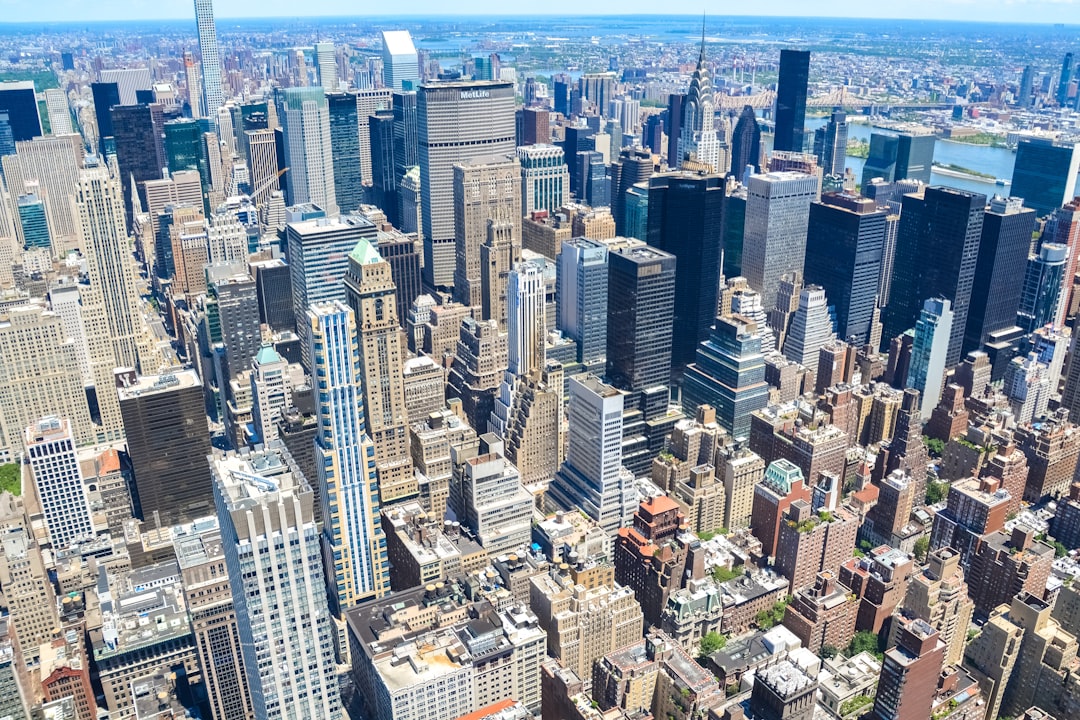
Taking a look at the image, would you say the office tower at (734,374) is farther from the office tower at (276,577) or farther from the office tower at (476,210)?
the office tower at (276,577)

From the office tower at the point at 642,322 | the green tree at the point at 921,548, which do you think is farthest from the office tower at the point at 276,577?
the green tree at the point at 921,548

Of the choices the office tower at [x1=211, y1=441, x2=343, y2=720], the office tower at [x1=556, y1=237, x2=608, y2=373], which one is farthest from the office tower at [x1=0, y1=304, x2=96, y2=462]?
the office tower at [x1=556, y1=237, x2=608, y2=373]

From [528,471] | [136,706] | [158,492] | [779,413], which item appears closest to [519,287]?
[528,471]

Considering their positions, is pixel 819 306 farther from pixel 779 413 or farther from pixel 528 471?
pixel 528 471

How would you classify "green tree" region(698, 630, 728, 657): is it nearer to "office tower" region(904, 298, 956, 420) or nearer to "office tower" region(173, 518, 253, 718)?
"office tower" region(173, 518, 253, 718)

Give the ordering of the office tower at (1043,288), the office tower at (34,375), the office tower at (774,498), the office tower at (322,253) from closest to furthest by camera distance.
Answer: the office tower at (774,498)
the office tower at (34,375)
the office tower at (322,253)
the office tower at (1043,288)

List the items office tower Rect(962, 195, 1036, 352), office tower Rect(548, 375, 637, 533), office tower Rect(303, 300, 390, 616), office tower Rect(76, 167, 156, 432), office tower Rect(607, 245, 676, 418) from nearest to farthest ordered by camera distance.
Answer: office tower Rect(303, 300, 390, 616) → office tower Rect(548, 375, 637, 533) → office tower Rect(607, 245, 676, 418) → office tower Rect(962, 195, 1036, 352) → office tower Rect(76, 167, 156, 432)
